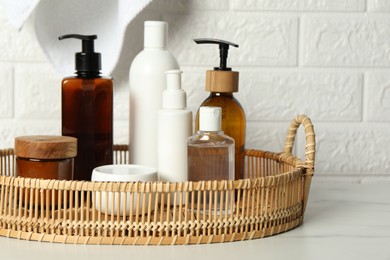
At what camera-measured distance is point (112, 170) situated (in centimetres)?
77

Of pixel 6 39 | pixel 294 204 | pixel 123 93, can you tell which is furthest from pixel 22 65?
pixel 294 204

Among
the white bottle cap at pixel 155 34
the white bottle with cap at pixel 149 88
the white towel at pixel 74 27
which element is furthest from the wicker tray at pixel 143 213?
the white towel at pixel 74 27

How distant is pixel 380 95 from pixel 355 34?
0.37ft

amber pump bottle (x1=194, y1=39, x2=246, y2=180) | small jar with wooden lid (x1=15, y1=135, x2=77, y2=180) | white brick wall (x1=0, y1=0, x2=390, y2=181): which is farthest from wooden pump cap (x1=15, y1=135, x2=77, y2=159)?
white brick wall (x1=0, y1=0, x2=390, y2=181)

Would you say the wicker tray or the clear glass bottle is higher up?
the clear glass bottle

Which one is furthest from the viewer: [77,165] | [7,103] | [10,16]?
[7,103]

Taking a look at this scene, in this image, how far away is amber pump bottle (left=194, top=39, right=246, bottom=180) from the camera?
89 cm

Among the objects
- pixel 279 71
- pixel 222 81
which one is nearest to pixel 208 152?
pixel 222 81

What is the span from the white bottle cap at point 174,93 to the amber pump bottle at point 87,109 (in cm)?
10

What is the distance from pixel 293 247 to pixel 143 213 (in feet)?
0.54

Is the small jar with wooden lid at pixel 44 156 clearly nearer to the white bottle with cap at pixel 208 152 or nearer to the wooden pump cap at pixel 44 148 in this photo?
the wooden pump cap at pixel 44 148

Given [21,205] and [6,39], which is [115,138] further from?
[21,205]

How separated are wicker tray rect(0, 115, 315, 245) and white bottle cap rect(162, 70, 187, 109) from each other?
0.38ft

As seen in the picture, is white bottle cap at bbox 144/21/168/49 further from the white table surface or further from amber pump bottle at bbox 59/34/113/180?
the white table surface
